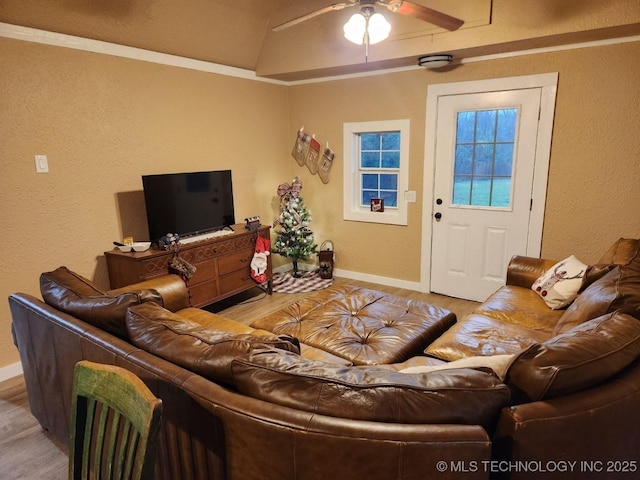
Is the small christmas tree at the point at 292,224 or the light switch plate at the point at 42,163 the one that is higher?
the light switch plate at the point at 42,163

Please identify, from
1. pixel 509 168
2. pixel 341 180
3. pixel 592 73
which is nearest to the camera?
pixel 592 73

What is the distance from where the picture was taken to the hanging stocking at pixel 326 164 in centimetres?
486

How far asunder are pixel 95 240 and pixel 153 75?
59.6 inches

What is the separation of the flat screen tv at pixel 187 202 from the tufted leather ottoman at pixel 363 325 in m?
1.43

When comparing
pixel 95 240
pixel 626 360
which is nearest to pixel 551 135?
pixel 626 360

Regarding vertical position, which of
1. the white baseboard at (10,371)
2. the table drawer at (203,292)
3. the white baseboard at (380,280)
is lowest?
the white baseboard at (10,371)

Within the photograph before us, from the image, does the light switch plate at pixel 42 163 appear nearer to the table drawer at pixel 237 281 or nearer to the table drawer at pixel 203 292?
the table drawer at pixel 203 292

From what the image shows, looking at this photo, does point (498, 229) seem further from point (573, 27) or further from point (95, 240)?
point (95, 240)

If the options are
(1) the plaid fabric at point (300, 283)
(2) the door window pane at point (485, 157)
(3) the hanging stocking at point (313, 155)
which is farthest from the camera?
(3) the hanging stocking at point (313, 155)

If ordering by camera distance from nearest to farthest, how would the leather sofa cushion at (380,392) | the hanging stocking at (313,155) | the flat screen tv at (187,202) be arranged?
the leather sofa cushion at (380,392)
the flat screen tv at (187,202)
the hanging stocking at (313,155)

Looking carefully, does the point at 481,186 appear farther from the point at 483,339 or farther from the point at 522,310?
the point at 483,339

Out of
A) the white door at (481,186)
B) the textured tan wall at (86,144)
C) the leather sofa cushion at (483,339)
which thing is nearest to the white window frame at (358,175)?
the white door at (481,186)

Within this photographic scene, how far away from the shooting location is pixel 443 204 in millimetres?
4176

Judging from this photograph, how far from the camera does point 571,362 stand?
48.7 inches
